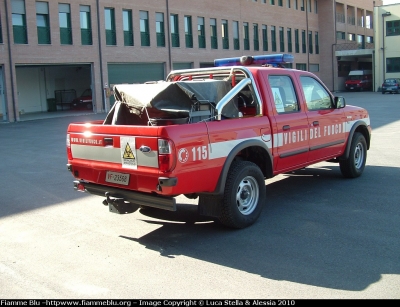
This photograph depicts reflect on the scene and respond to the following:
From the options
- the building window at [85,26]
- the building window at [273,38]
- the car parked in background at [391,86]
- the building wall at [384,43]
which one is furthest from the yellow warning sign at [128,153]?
the building wall at [384,43]

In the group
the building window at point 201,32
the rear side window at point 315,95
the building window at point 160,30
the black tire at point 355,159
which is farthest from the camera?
the building window at point 201,32

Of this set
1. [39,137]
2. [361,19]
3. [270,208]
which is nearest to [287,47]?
[361,19]

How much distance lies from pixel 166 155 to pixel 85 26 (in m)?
28.8

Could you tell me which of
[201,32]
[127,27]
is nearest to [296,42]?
[201,32]

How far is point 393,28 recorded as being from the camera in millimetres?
51688

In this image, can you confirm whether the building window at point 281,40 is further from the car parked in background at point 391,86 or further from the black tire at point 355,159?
the black tire at point 355,159

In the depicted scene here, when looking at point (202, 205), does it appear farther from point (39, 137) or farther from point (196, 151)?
point (39, 137)

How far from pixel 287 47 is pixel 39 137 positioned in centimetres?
3699

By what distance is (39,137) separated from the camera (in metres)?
19.5

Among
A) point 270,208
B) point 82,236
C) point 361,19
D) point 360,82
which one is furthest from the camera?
point 361,19

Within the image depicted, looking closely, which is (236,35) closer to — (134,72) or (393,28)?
(134,72)

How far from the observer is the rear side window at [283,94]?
703 centimetres

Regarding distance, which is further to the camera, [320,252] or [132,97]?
[132,97]

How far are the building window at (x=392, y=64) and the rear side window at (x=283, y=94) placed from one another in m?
49.2
